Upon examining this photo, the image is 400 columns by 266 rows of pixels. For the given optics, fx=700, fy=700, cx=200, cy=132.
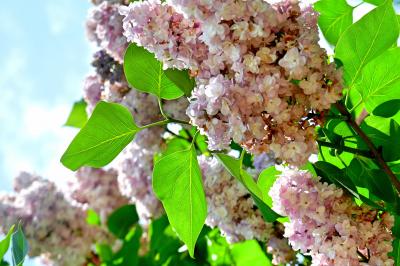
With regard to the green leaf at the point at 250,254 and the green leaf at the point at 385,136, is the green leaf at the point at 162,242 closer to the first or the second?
the green leaf at the point at 250,254

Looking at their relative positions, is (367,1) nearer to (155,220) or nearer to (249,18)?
(249,18)

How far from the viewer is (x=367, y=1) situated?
1.26m

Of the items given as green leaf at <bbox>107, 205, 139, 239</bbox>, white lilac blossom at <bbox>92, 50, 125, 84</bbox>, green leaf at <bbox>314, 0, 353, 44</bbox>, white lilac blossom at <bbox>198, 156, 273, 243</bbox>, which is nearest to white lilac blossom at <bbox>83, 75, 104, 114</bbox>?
white lilac blossom at <bbox>92, 50, 125, 84</bbox>

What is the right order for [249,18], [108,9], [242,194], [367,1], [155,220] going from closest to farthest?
[249,18] → [367,1] → [242,194] → [108,9] → [155,220]

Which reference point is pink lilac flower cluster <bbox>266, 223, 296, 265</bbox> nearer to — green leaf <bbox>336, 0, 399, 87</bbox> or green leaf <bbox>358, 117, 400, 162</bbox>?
green leaf <bbox>358, 117, 400, 162</bbox>

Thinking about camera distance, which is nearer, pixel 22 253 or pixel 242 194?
pixel 22 253

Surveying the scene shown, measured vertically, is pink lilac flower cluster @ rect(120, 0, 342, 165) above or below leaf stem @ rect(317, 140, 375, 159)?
above

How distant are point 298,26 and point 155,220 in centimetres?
172

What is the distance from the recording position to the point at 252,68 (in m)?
0.93

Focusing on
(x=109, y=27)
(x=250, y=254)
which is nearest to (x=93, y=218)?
(x=109, y=27)

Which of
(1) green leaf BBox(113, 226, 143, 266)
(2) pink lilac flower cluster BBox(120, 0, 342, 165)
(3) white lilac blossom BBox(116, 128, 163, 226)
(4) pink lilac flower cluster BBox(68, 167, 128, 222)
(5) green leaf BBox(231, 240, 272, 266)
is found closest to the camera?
(2) pink lilac flower cluster BBox(120, 0, 342, 165)

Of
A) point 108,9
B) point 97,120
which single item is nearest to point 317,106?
point 97,120

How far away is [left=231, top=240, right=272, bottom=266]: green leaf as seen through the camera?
6.23 ft

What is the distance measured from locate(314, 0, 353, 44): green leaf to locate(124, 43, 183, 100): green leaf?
0.31 meters
